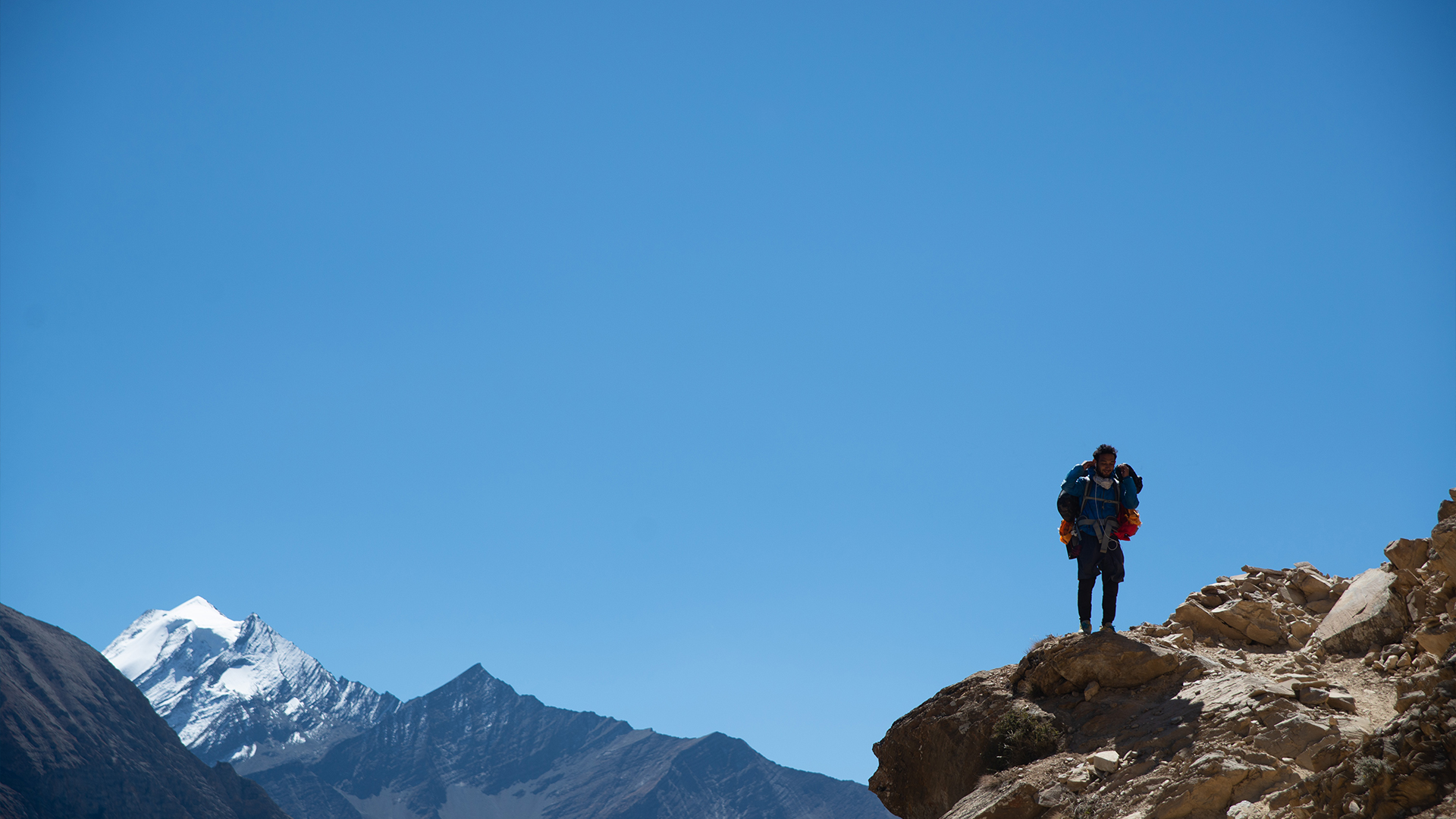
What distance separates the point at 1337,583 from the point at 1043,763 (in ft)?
23.2

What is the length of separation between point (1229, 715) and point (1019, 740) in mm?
2740

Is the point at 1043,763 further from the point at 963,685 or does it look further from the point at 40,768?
the point at 40,768

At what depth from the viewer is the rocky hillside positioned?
9.39m

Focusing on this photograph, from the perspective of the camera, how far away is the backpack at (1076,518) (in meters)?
14.6

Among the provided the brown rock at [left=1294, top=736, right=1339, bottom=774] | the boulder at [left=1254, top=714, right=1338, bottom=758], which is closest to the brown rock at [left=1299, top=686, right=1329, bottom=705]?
the boulder at [left=1254, top=714, right=1338, bottom=758]

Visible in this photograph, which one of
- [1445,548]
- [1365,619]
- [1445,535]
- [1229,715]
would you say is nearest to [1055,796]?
[1229,715]

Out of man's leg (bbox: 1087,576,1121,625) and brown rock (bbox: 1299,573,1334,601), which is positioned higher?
brown rock (bbox: 1299,573,1334,601)

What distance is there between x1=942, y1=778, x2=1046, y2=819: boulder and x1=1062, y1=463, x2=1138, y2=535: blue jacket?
12.0ft

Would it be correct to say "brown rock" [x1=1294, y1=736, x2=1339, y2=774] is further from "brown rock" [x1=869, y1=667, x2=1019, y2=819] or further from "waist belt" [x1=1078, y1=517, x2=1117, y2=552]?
"brown rock" [x1=869, y1=667, x2=1019, y2=819]

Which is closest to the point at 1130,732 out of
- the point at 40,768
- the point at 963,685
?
the point at 963,685

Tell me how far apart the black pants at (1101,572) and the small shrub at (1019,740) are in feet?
6.01

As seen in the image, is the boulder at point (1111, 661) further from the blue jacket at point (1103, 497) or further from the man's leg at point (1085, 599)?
the blue jacket at point (1103, 497)

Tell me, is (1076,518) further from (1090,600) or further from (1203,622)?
(1203,622)

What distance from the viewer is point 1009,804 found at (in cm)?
1270
